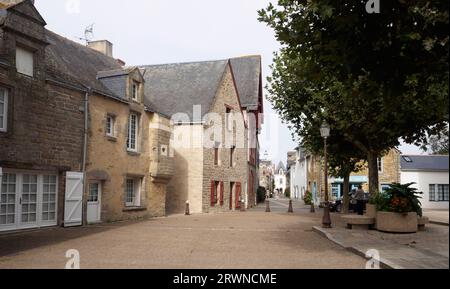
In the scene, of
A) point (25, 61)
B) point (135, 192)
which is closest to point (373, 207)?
point (135, 192)

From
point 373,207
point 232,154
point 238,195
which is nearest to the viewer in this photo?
point 373,207

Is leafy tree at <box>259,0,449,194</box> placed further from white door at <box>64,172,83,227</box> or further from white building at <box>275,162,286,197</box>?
white building at <box>275,162,286,197</box>

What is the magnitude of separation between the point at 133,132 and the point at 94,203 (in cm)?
421

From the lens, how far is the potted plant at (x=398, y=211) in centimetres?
1307

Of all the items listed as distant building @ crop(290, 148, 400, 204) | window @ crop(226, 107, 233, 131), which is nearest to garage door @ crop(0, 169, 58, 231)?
window @ crop(226, 107, 233, 131)

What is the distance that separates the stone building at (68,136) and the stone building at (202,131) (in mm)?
3789

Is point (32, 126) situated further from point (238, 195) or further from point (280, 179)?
point (280, 179)

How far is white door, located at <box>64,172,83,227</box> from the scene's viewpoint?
15344 mm

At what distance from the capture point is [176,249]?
1006 centimetres

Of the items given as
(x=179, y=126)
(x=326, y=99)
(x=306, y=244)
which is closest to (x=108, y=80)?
(x=179, y=126)

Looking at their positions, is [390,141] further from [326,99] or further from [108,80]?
[108,80]

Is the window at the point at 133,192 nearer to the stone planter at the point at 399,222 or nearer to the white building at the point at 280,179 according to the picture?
the stone planter at the point at 399,222
